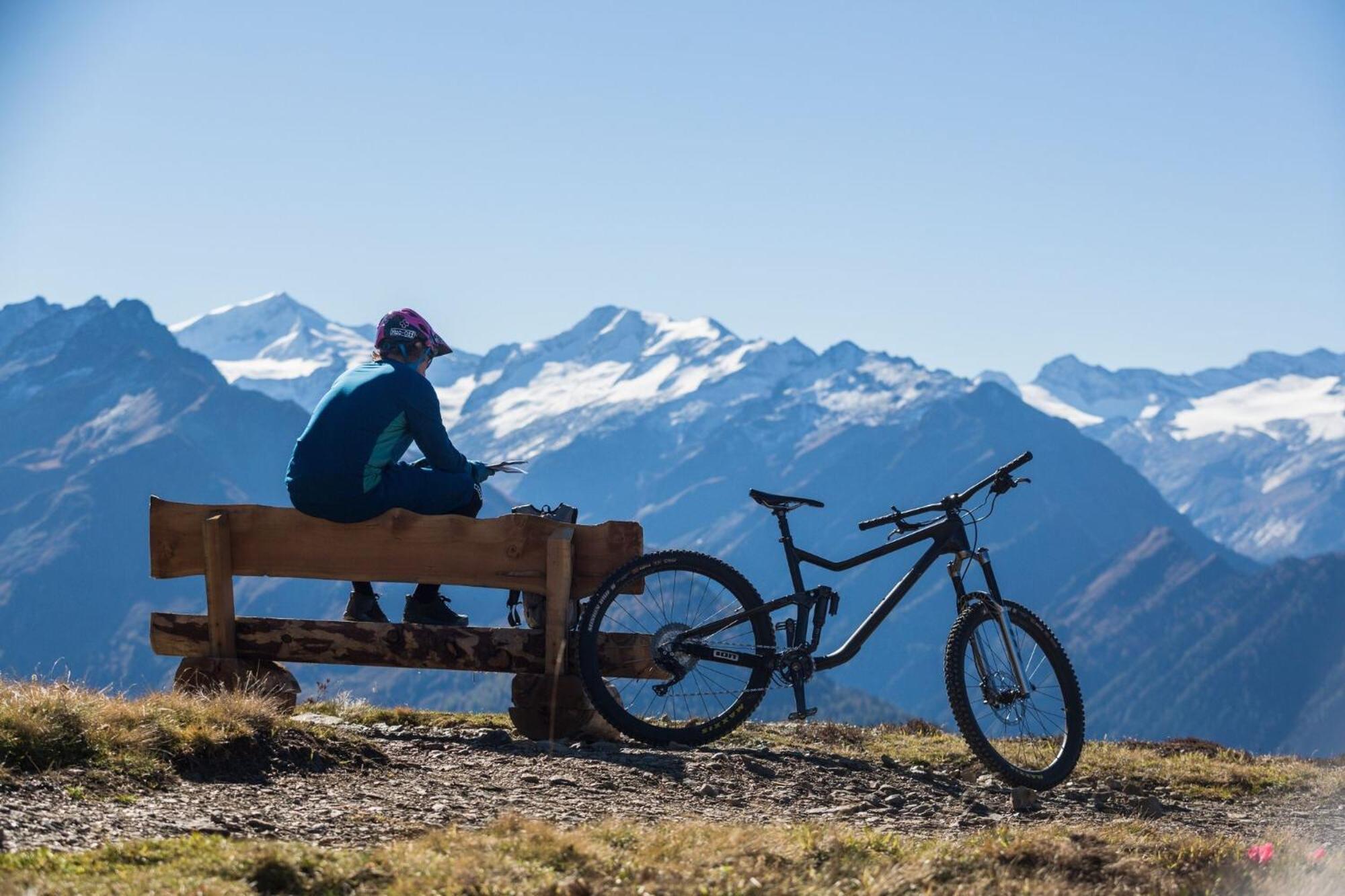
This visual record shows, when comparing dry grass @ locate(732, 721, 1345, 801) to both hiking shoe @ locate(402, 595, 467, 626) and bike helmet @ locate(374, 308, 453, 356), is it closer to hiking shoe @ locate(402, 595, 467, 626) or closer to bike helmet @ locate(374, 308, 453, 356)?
hiking shoe @ locate(402, 595, 467, 626)

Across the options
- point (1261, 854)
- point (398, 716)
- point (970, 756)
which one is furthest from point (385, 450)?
point (1261, 854)

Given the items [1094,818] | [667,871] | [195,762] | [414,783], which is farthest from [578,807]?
[1094,818]

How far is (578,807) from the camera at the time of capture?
7895mm

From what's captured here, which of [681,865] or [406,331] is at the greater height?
[406,331]

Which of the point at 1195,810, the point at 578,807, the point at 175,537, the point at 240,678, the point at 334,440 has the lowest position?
the point at 1195,810

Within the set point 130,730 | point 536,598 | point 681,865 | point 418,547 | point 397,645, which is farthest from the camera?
point 536,598

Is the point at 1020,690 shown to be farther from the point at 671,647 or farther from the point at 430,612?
the point at 430,612

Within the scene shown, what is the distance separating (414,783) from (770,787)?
236 cm

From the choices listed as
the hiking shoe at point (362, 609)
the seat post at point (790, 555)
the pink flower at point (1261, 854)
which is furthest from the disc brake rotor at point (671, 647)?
the pink flower at point (1261, 854)

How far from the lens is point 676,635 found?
10172 mm

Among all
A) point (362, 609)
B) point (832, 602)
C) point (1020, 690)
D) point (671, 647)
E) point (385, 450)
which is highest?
point (385, 450)

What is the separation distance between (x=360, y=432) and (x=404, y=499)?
2.09 ft

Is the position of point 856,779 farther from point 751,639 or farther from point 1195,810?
point 1195,810

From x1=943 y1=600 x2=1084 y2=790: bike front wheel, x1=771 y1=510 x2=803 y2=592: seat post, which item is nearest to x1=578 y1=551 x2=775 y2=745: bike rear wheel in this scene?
x1=771 y1=510 x2=803 y2=592: seat post
